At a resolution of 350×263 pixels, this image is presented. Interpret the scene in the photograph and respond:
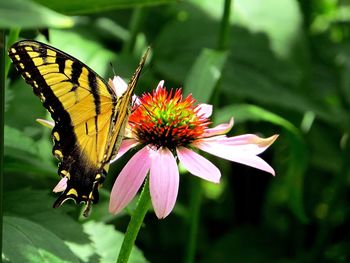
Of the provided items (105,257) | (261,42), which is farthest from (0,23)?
(261,42)

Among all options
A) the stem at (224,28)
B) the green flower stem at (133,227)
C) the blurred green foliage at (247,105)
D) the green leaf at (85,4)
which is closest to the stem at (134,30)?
the blurred green foliage at (247,105)

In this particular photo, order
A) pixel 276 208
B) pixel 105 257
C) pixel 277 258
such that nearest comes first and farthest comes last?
1. pixel 105 257
2. pixel 277 258
3. pixel 276 208

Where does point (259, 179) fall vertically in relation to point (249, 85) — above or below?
below

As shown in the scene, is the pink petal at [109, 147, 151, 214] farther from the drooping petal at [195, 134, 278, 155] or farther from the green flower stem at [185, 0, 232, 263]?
the green flower stem at [185, 0, 232, 263]

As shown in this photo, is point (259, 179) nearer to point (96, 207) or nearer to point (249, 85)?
point (249, 85)

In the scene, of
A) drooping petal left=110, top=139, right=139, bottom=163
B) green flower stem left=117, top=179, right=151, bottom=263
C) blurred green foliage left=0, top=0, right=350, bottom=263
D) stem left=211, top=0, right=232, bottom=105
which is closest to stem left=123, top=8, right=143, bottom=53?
blurred green foliage left=0, top=0, right=350, bottom=263

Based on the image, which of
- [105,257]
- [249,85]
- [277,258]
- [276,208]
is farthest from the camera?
[276,208]
